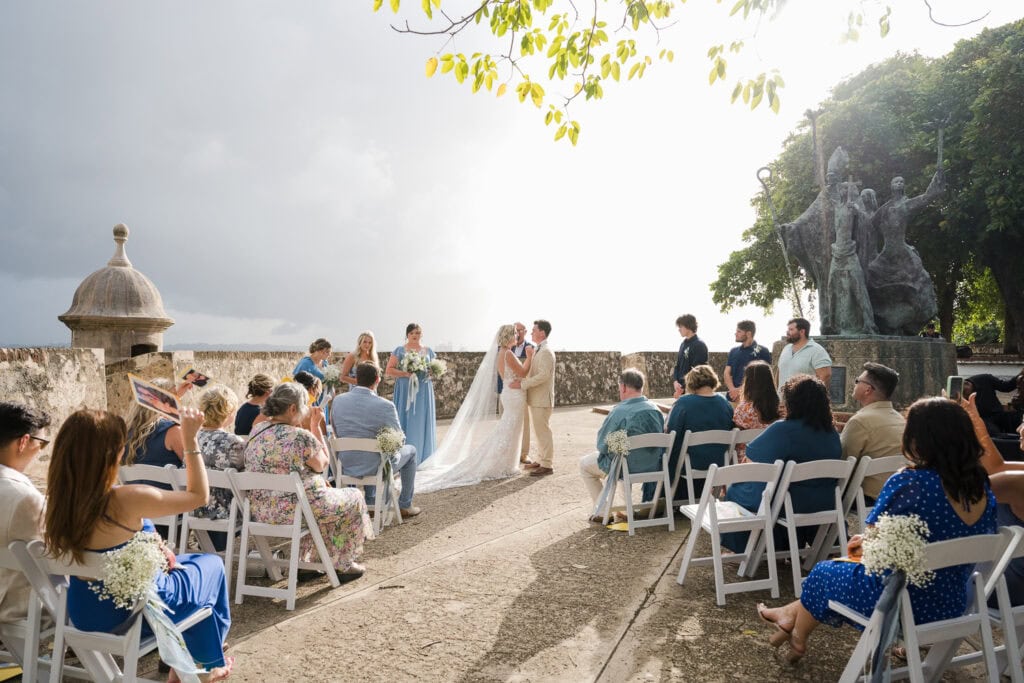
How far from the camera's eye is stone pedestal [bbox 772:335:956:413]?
10438mm

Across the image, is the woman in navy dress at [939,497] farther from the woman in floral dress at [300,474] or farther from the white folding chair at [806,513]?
the woman in floral dress at [300,474]

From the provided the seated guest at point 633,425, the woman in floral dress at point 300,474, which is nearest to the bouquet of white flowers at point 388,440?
the woman in floral dress at point 300,474

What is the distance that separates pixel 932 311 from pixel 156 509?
42.7 ft

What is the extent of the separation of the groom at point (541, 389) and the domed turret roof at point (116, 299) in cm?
1026

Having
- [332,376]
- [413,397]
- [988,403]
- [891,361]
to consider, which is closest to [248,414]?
[332,376]

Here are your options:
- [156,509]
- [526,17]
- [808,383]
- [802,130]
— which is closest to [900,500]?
[808,383]

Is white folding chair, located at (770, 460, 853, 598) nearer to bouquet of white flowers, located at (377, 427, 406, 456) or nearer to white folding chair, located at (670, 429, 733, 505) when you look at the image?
white folding chair, located at (670, 429, 733, 505)

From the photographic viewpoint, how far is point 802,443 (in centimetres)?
402

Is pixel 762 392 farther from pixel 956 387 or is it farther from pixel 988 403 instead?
pixel 988 403

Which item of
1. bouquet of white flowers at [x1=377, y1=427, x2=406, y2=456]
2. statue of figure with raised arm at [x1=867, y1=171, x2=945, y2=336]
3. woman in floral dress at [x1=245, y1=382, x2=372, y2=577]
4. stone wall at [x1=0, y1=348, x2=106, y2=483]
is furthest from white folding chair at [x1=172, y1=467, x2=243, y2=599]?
statue of figure with raised arm at [x1=867, y1=171, x2=945, y2=336]

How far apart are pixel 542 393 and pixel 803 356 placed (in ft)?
9.93

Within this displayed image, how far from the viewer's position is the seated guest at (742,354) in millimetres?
7664

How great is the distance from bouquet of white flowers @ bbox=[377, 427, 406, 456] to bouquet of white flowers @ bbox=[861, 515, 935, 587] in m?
3.88

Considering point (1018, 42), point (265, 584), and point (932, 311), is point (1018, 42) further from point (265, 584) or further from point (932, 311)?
point (265, 584)
